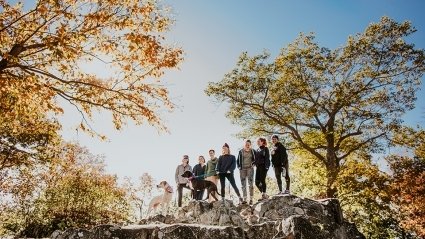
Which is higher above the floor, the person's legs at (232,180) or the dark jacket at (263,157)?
the dark jacket at (263,157)

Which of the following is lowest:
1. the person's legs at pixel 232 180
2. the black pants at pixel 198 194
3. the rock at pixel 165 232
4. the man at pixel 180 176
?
the rock at pixel 165 232

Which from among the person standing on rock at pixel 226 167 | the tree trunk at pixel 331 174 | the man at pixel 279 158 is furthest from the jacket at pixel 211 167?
the tree trunk at pixel 331 174

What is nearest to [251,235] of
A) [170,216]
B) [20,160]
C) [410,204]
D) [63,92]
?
[170,216]

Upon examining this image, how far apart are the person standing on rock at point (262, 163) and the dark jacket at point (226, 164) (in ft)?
2.99

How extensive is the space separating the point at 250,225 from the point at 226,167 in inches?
178

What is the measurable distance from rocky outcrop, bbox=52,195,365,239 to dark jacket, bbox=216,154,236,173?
60.3 inches

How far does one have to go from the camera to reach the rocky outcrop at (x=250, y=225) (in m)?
5.80

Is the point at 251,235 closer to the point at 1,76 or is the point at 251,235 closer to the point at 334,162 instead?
the point at 1,76

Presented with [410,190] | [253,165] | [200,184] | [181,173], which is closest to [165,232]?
[253,165]

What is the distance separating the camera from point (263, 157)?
11.5 meters

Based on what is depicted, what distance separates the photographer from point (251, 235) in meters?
6.50

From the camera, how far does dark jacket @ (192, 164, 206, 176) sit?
13.3 m

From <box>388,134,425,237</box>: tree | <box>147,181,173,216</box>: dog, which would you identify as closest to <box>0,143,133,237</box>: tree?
<box>147,181,173,216</box>: dog

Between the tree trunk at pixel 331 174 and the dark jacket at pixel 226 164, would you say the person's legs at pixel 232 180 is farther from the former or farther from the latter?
the tree trunk at pixel 331 174
